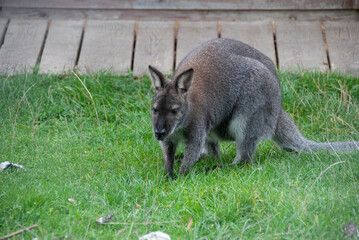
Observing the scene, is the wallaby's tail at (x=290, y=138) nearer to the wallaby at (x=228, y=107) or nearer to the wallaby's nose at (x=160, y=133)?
the wallaby at (x=228, y=107)

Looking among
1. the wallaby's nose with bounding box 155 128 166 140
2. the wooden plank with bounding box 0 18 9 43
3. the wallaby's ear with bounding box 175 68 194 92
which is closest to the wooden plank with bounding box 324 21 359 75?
the wallaby's ear with bounding box 175 68 194 92

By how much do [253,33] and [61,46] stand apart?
2.79m

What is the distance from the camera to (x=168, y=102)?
441 cm

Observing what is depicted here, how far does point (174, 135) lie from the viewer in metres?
4.74

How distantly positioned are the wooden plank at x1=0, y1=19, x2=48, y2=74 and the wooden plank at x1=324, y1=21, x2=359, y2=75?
4083 mm

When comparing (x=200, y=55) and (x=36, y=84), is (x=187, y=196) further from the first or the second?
(x=36, y=84)

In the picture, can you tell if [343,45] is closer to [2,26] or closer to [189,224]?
[189,224]

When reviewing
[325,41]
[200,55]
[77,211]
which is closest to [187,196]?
[77,211]

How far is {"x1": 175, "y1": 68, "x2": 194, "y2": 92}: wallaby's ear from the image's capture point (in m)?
4.39

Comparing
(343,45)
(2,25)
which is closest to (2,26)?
(2,25)

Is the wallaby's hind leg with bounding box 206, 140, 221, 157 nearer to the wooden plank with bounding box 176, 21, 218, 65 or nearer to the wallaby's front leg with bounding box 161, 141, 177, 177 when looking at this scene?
the wallaby's front leg with bounding box 161, 141, 177, 177

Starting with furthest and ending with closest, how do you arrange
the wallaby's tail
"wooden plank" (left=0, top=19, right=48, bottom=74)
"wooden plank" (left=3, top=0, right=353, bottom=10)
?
"wooden plank" (left=3, top=0, right=353, bottom=10), "wooden plank" (left=0, top=19, right=48, bottom=74), the wallaby's tail

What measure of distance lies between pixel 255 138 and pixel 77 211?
2121 mm

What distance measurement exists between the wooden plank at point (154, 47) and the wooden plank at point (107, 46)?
13 centimetres
